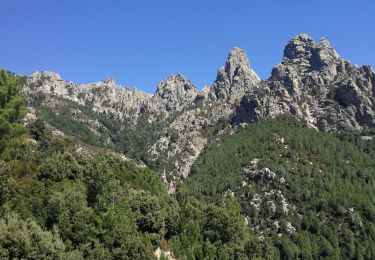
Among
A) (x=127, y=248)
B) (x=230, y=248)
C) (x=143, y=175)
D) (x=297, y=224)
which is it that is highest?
(x=297, y=224)

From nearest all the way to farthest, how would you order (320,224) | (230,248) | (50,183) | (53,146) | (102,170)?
(50,183) < (102,170) < (230,248) < (53,146) < (320,224)

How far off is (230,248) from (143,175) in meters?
30.9

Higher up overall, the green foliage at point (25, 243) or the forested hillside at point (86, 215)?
the forested hillside at point (86, 215)

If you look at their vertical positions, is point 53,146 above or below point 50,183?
above

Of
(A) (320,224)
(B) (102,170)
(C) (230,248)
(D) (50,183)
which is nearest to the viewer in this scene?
(D) (50,183)

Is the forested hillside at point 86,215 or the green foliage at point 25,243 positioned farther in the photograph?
the forested hillside at point 86,215

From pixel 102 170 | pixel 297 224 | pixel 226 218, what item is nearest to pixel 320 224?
pixel 297 224

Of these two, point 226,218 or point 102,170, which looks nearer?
point 102,170

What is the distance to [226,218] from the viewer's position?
104 meters

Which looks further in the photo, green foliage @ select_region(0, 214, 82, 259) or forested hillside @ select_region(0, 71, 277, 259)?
forested hillside @ select_region(0, 71, 277, 259)

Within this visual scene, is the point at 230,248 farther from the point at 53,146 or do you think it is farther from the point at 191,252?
the point at 53,146

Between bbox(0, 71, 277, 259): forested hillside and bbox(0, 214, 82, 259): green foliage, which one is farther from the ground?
bbox(0, 71, 277, 259): forested hillside

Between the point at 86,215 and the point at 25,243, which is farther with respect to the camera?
the point at 86,215

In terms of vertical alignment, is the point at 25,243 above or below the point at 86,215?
below
